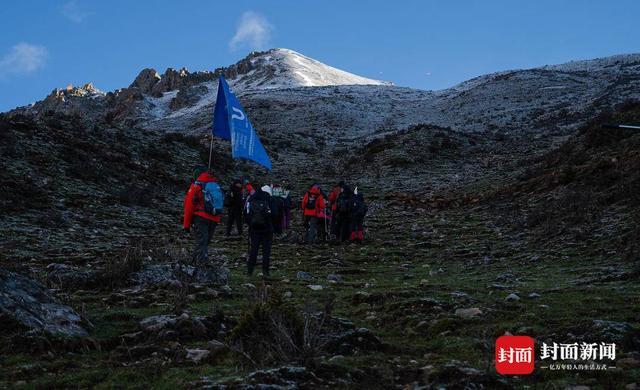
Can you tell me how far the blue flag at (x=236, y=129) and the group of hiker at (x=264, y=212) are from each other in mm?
901

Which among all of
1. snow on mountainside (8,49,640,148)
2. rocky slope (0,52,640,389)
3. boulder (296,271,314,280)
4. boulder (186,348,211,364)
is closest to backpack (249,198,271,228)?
rocky slope (0,52,640,389)

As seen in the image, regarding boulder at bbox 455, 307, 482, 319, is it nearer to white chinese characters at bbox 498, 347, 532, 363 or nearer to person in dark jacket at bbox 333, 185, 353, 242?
white chinese characters at bbox 498, 347, 532, 363

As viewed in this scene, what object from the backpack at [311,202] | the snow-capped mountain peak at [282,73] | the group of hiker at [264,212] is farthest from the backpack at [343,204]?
the snow-capped mountain peak at [282,73]

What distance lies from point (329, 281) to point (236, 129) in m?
4.78

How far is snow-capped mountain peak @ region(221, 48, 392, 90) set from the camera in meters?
99.7

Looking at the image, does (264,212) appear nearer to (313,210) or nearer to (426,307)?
(426,307)

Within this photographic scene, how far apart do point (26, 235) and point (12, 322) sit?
9.42m

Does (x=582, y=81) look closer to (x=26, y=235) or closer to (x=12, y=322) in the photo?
(x=26, y=235)

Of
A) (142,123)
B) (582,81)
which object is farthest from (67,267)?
(142,123)

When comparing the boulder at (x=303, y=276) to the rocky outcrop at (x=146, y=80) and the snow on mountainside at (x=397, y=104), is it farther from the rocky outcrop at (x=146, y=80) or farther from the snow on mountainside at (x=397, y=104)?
the rocky outcrop at (x=146, y=80)

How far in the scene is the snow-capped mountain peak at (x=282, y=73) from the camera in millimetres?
99688

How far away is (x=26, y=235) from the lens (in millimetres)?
14906

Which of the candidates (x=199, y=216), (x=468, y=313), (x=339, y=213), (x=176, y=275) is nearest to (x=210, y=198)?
(x=199, y=216)

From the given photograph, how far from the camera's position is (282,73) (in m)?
106
